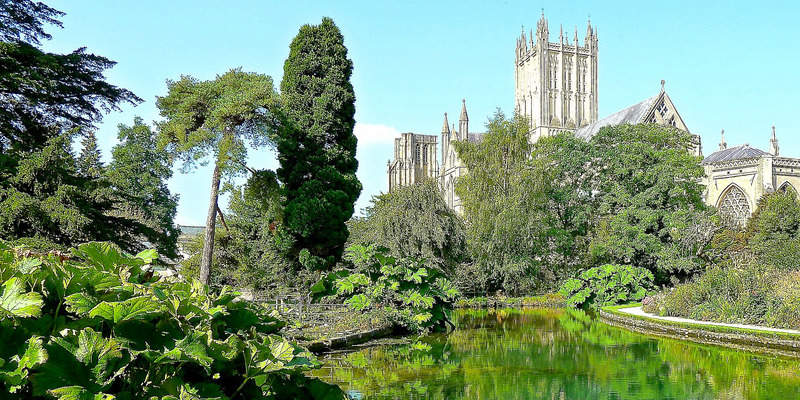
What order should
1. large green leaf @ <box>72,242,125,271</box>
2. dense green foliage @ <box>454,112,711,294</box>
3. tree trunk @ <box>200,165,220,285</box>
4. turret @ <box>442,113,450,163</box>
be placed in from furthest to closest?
1. turret @ <box>442,113,450,163</box>
2. dense green foliage @ <box>454,112,711,294</box>
3. tree trunk @ <box>200,165,220,285</box>
4. large green leaf @ <box>72,242,125,271</box>

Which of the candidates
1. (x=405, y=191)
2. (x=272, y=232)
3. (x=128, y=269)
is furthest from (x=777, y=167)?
(x=128, y=269)

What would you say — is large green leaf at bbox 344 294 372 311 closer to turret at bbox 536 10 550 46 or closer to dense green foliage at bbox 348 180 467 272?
dense green foliage at bbox 348 180 467 272

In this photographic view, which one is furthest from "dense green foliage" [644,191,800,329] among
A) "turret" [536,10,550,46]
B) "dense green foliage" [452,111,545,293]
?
"turret" [536,10,550,46]

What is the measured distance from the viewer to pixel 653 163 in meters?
26.9

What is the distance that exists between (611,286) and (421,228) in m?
7.79

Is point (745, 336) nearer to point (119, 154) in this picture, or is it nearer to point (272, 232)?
point (272, 232)

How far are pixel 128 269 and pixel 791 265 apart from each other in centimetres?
2082

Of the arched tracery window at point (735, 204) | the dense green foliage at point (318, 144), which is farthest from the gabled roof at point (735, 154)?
the dense green foliage at point (318, 144)

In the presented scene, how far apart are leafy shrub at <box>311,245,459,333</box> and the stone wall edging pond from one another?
5.58 metres

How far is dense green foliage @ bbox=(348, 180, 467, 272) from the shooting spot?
23719 mm

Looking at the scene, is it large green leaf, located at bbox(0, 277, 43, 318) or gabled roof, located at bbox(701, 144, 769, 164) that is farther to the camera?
gabled roof, located at bbox(701, 144, 769, 164)

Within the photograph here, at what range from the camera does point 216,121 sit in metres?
15.1

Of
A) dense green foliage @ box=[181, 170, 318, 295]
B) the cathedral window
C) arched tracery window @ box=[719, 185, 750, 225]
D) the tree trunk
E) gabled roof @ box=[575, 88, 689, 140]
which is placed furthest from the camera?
the cathedral window

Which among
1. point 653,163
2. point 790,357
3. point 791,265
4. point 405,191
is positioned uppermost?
point 653,163
